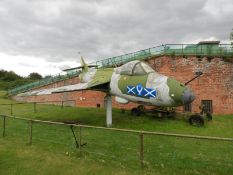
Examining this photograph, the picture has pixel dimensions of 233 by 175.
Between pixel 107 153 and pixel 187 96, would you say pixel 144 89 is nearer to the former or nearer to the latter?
pixel 187 96

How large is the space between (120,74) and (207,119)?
6.79 meters

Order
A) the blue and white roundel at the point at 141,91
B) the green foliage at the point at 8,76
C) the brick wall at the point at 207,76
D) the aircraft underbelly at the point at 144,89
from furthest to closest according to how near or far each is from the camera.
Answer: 1. the green foliage at the point at 8,76
2. the brick wall at the point at 207,76
3. the blue and white roundel at the point at 141,91
4. the aircraft underbelly at the point at 144,89

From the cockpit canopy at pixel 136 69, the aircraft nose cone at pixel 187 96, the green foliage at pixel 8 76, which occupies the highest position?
the green foliage at pixel 8 76

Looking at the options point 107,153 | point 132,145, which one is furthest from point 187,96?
point 107,153

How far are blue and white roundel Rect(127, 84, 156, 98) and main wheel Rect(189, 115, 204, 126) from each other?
410 centimetres

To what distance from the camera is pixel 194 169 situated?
820cm

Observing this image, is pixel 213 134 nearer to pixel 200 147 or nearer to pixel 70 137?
pixel 200 147

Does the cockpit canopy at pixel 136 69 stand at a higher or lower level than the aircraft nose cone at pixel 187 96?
higher

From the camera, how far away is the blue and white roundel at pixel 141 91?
14.0 meters

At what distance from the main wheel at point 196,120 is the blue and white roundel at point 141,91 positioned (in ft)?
13.4

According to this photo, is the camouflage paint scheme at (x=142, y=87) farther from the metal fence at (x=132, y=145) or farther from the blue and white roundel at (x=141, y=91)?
the metal fence at (x=132, y=145)

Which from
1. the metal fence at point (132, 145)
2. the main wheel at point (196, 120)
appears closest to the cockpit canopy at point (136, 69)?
the metal fence at point (132, 145)

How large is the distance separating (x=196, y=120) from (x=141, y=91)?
14.9 feet

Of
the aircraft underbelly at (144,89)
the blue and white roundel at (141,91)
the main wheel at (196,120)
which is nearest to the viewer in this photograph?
the aircraft underbelly at (144,89)
